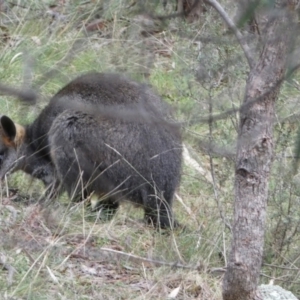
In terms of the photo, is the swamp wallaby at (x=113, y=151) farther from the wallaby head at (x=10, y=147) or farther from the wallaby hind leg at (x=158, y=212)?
the wallaby head at (x=10, y=147)

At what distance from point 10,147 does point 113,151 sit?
1.03 metres

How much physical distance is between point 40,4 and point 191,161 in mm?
2514

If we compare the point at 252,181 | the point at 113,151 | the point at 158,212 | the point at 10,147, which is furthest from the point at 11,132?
the point at 252,181

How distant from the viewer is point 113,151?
5.55 meters

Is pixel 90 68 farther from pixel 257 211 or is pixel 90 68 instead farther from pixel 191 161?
pixel 257 211

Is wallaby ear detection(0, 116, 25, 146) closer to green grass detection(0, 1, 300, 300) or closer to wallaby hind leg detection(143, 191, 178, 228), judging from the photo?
green grass detection(0, 1, 300, 300)

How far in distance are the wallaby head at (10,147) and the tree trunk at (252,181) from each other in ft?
9.37

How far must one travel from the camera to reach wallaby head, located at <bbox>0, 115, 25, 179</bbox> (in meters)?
6.07

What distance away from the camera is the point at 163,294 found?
413 cm

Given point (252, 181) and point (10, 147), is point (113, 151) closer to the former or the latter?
point (10, 147)

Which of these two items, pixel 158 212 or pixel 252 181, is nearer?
pixel 252 181

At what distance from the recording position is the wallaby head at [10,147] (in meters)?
6.07

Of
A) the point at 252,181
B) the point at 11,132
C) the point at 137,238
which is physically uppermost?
the point at 252,181

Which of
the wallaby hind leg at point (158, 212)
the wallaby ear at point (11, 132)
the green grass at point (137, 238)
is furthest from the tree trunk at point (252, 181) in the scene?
the wallaby ear at point (11, 132)
